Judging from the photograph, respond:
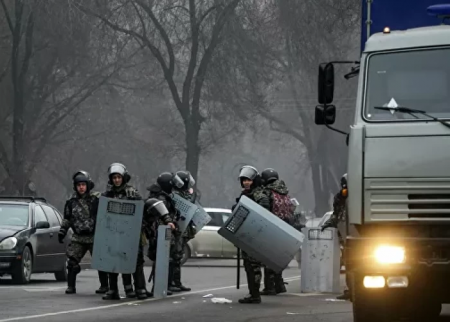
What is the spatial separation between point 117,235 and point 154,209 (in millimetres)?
727

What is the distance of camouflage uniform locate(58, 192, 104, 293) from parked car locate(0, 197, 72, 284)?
281 cm

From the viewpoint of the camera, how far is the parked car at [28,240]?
2228 cm

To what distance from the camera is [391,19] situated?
14016 millimetres

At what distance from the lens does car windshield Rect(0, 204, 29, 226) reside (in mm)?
23422

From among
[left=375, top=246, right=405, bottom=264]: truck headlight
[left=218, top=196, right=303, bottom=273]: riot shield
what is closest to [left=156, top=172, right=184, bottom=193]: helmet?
[left=218, top=196, right=303, bottom=273]: riot shield

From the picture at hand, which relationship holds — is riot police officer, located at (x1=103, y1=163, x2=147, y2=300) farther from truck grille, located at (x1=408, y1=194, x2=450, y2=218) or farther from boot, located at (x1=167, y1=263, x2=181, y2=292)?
truck grille, located at (x1=408, y1=194, x2=450, y2=218)

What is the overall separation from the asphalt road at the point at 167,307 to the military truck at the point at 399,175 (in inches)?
131

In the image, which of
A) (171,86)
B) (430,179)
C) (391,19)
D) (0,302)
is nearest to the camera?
(430,179)

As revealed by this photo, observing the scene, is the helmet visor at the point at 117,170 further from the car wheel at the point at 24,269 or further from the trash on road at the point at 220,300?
the car wheel at the point at 24,269

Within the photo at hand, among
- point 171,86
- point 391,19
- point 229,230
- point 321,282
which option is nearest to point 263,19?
point 171,86

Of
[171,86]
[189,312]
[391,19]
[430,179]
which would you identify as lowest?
[189,312]

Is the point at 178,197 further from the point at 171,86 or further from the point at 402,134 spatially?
the point at 171,86

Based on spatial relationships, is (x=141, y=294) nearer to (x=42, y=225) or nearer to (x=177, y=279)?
(x=177, y=279)

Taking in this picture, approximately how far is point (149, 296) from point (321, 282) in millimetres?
3200
